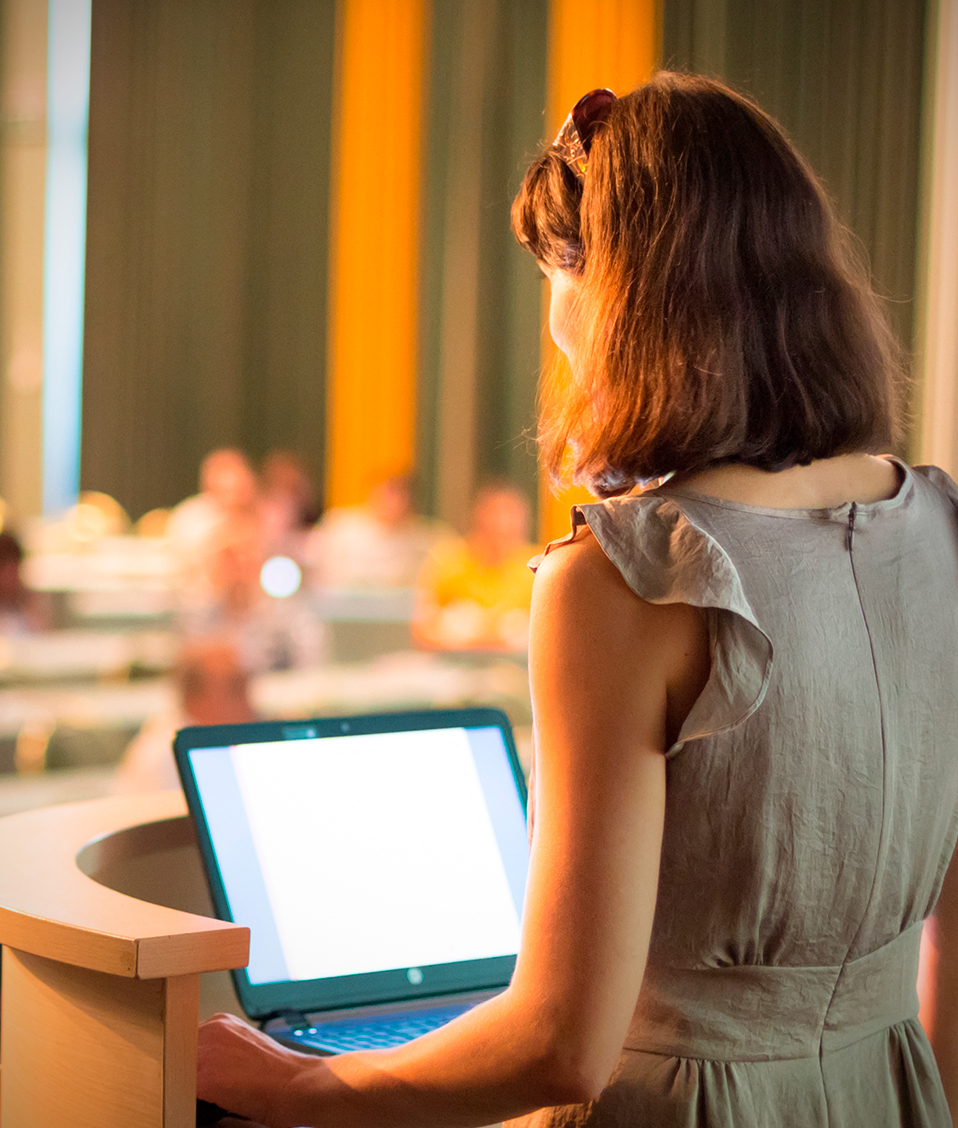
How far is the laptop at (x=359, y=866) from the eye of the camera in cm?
106

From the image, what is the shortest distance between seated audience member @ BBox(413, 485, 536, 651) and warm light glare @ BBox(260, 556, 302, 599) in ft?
1.80

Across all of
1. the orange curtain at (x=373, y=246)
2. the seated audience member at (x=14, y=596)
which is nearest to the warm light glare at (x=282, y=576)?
the seated audience member at (x=14, y=596)

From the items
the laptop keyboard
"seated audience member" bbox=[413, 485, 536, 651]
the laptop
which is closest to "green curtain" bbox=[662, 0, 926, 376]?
"seated audience member" bbox=[413, 485, 536, 651]

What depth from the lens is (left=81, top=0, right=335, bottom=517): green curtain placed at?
8562mm

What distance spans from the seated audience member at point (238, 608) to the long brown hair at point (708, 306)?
11.6 ft

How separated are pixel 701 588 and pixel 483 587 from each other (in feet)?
16.1

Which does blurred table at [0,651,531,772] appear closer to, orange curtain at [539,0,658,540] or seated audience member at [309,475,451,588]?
seated audience member at [309,475,451,588]

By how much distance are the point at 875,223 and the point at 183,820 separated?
346 centimetres

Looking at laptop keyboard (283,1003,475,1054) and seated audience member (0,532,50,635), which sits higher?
laptop keyboard (283,1003,475,1054)

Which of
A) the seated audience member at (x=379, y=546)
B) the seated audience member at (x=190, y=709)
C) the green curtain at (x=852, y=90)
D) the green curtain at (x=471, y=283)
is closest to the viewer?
the seated audience member at (x=190, y=709)

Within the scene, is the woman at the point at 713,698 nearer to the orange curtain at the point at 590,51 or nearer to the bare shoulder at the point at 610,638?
the bare shoulder at the point at 610,638

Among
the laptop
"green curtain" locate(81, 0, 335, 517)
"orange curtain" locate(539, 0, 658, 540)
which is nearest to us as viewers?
the laptop

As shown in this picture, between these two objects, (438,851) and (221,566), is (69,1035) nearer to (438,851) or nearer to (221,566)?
(438,851)

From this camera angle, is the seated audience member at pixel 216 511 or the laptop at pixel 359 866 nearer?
the laptop at pixel 359 866
